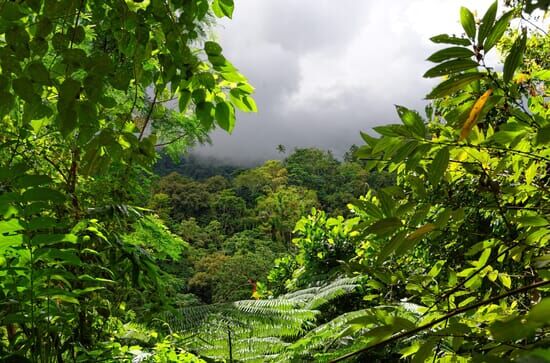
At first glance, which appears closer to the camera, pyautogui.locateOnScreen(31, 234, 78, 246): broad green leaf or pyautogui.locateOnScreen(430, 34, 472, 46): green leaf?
pyautogui.locateOnScreen(430, 34, 472, 46): green leaf

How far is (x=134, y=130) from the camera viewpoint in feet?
2.82

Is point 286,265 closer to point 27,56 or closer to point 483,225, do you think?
point 483,225

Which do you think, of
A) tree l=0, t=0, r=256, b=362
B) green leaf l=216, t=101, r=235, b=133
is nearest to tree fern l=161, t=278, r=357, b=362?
tree l=0, t=0, r=256, b=362

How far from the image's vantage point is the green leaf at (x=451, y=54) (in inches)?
14.4

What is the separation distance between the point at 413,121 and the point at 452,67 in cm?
8

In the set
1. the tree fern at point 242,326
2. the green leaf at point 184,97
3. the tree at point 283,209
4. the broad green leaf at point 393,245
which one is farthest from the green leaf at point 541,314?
the tree at point 283,209

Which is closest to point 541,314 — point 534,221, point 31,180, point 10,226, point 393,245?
point 393,245

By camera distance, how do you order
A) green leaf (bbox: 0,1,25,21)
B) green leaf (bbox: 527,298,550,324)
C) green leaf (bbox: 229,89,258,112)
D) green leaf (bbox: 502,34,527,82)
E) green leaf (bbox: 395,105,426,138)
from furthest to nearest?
green leaf (bbox: 229,89,258,112)
green leaf (bbox: 0,1,25,21)
green leaf (bbox: 395,105,426,138)
green leaf (bbox: 502,34,527,82)
green leaf (bbox: 527,298,550,324)

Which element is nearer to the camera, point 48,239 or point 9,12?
point 9,12

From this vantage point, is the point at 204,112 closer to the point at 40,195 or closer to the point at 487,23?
the point at 40,195

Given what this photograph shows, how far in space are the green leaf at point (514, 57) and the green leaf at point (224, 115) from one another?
439mm

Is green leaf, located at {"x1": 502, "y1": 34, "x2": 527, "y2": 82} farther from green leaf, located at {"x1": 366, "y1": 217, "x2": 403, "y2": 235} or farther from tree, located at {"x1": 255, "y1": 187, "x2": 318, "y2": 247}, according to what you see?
tree, located at {"x1": 255, "y1": 187, "x2": 318, "y2": 247}

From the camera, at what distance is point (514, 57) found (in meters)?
0.34

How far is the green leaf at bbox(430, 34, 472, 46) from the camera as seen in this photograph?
37cm
